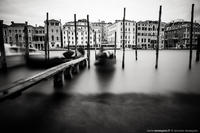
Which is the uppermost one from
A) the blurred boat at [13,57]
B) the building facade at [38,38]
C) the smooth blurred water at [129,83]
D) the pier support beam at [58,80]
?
the building facade at [38,38]

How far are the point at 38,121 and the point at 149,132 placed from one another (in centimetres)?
298

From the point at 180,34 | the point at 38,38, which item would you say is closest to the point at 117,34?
the point at 180,34

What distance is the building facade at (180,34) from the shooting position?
225 feet

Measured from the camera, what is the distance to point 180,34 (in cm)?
7112

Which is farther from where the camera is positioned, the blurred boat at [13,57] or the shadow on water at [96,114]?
the blurred boat at [13,57]

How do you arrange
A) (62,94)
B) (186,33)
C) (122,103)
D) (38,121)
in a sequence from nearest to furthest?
(38,121), (122,103), (62,94), (186,33)

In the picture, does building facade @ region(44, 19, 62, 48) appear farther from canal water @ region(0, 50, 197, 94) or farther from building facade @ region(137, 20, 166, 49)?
canal water @ region(0, 50, 197, 94)

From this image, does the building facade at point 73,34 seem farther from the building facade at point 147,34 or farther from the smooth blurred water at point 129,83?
the smooth blurred water at point 129,83

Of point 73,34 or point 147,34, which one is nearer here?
point 73,34

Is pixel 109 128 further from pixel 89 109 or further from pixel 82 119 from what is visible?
pixel 89 109

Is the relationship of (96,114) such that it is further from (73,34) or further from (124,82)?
(73,34)

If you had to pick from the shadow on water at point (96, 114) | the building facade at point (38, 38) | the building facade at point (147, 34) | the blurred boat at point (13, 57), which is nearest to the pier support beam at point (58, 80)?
the shadow on water at point (96, 114)

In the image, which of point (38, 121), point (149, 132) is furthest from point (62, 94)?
point (149, 132)

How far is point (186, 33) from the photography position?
2692 inches
